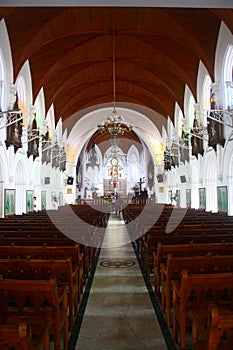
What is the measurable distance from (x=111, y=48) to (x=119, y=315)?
61.9 ft

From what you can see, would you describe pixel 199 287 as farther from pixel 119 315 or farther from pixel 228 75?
pixel 228 75

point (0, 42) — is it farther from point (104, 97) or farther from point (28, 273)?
point (104, 97)

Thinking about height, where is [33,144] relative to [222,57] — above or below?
below

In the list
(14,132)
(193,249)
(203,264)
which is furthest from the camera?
(14,132)

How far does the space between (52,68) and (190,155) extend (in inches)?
448

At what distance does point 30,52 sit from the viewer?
16.8 metres

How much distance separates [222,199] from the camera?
643 inches

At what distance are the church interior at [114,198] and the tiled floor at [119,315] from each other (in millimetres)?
27

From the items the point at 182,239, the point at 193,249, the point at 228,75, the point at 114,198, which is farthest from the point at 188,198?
the point at 193,249

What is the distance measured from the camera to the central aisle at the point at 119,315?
13.4 ft

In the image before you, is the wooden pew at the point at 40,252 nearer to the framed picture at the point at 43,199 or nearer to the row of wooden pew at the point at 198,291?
the row of wooden pew at the point at 198,291

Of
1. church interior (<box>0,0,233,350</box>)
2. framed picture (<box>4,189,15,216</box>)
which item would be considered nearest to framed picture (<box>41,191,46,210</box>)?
church interior (<box>0,0,233,350</box>)

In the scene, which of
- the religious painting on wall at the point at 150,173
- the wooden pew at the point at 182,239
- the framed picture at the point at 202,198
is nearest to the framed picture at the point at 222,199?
the framed picture at the point at 202,198

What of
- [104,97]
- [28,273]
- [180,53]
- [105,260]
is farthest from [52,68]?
[28,273]
